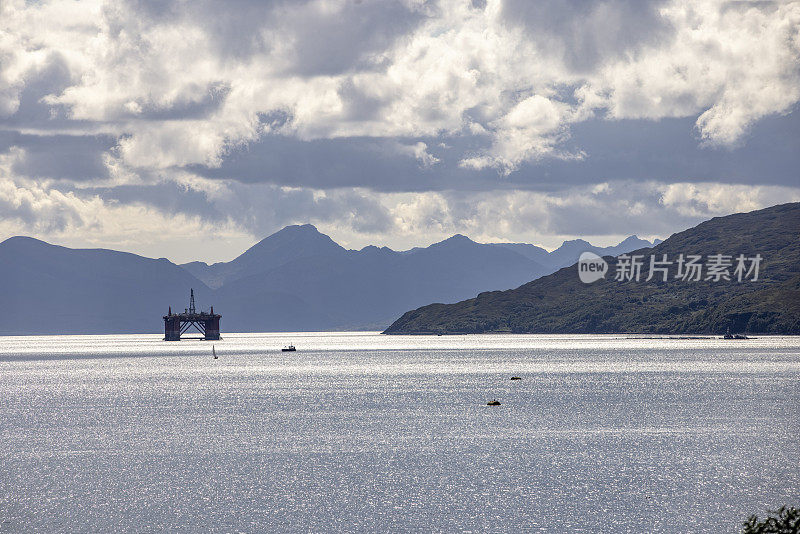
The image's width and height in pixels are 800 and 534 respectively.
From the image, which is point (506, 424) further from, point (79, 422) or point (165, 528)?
point (165, 528)

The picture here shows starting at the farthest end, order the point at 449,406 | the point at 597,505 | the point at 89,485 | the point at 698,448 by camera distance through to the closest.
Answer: the point at 449,406, the point at 698,448, the point at 89,485, the point at 597,505

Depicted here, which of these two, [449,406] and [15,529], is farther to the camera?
[449,406]

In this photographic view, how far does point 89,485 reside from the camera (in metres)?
72.1

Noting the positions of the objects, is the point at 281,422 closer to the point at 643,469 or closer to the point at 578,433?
the point at 578,433

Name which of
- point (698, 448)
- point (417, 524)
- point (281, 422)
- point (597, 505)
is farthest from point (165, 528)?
point (281, 422)

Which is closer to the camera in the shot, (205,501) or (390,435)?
(205,501)

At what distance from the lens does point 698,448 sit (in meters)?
89.8

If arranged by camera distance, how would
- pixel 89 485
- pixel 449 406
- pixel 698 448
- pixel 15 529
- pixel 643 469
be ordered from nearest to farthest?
pixel 15 529, pixel 89 485, pixel 643 469, pixel 698 448, pixel 449 406

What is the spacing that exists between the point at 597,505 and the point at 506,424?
51318 mm

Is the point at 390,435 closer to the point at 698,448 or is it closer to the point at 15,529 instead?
the point at 698,448

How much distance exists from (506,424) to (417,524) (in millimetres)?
57782

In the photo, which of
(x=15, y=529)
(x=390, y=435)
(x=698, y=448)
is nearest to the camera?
(x=15, y=529)

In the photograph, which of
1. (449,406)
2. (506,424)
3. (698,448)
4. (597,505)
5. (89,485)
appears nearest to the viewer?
(597,505)

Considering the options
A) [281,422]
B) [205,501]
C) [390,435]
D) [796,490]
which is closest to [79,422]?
[281,422]
